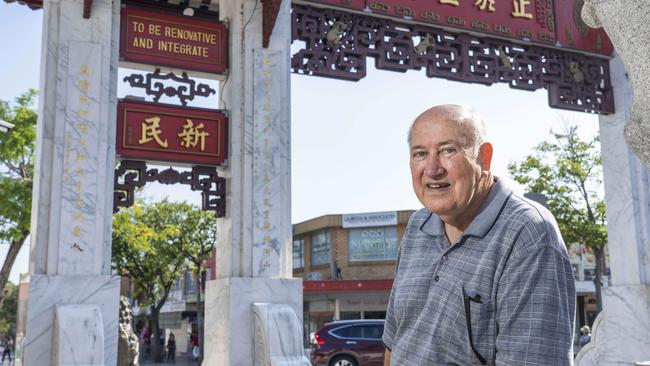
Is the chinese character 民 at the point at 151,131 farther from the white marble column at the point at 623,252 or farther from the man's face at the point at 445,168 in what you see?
the white marble column at the point at 623,252

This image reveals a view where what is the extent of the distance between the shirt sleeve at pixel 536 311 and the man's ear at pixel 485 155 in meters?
0.30

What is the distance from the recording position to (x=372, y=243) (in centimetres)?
3017

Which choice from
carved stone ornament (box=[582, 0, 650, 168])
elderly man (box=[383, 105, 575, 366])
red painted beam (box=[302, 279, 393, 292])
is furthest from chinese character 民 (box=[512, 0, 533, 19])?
red painted beam (box=[302, 279, 393, 292])

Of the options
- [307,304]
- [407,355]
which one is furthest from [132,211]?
[407,355]

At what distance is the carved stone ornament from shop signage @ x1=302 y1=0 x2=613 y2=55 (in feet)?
21.8

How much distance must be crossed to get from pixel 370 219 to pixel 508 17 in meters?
21.0

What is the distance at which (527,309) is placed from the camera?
5.28 feet

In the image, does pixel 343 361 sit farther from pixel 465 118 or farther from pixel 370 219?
pixel 370 219

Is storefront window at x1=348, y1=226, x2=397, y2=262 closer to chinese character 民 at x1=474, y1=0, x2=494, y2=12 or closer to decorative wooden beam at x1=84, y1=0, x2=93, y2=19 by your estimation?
chinese character 民 at x1=474, y1=0, x2=494, y2=12

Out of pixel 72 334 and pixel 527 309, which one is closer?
pixel 527 309

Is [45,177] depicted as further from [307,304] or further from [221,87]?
[307,304]

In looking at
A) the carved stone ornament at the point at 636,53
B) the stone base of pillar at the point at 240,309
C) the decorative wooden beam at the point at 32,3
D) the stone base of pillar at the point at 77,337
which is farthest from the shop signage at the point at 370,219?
the carved stone ornament at the point at 636,53

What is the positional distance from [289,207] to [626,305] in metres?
5.21

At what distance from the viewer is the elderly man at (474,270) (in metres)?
1.61
